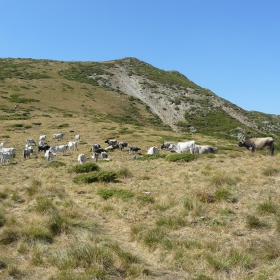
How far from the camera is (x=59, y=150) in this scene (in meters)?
30.2

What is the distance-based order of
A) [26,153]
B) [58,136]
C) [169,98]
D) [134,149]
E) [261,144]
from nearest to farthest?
[261,144], [26,153], [134,149], [58,136], [169,98]

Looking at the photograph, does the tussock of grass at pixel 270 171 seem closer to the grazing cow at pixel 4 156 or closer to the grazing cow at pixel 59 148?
the grazing cow at pixel 4 156

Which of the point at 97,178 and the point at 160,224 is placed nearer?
the point at 160,224

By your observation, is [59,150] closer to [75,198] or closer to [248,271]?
[75,198]

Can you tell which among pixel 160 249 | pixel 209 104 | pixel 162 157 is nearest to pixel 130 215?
pixel 160 249

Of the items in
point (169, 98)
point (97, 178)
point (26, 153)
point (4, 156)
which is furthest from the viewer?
point (169, 98)

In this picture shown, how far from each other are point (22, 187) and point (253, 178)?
1179cm

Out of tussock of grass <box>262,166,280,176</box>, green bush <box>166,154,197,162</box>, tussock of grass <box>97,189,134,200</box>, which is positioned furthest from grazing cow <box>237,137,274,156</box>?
tussock of grass <box>97,189,134,200</box>

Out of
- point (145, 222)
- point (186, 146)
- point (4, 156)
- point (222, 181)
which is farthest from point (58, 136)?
point (145, 222)

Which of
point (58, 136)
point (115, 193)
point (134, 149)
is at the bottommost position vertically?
point (115, 193)

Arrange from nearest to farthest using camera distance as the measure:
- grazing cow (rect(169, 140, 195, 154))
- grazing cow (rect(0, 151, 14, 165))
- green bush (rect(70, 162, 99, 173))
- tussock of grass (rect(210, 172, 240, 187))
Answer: tussock of grass (rect(210, 172, 240, 187)), green bush (rect(70, 162, 99, 173)), grazing cow (rect(0, 151, 14, 165)), grazing cow (rect(169, 140, 195, 154))

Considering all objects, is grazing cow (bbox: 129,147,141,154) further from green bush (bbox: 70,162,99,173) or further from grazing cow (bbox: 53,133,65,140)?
grazing cow (bbox: 53,133,65,140)

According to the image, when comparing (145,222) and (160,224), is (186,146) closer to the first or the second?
(145,222)

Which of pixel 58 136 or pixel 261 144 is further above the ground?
pixel 261 144
